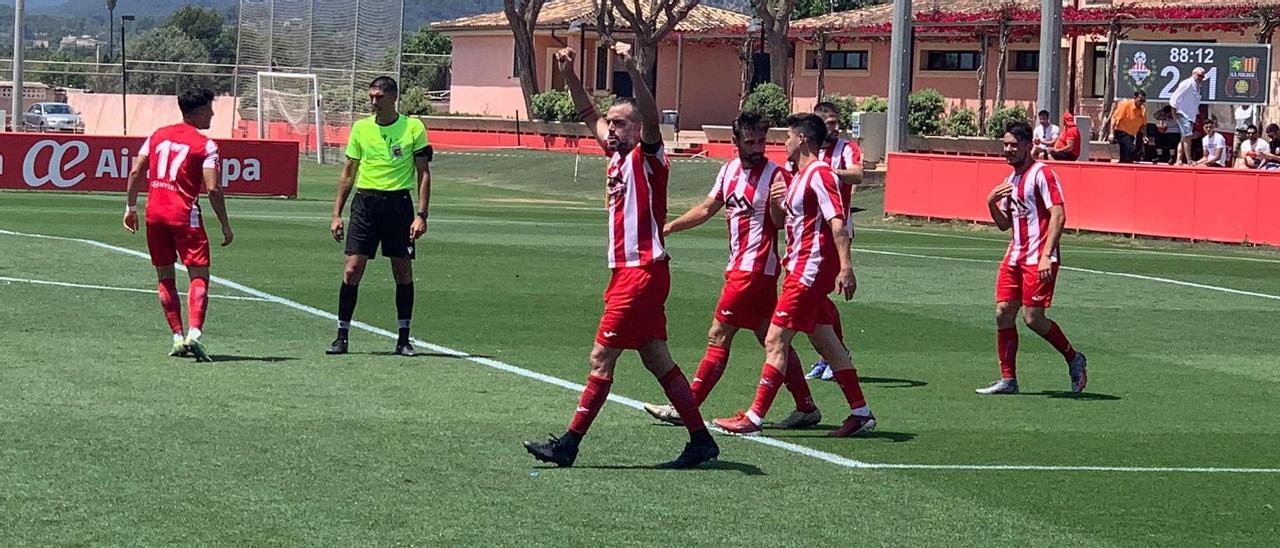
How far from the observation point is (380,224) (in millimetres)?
12445

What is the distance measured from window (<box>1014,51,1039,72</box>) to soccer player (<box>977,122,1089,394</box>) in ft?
140

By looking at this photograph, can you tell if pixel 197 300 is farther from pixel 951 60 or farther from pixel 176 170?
pixel 951 60

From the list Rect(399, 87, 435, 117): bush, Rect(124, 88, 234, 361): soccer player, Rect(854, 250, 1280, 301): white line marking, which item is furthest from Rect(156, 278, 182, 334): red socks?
Rect(399, 87, 435, 117): bush

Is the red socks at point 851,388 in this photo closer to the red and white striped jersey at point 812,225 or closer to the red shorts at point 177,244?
the red and white striped jersey at point 812,225

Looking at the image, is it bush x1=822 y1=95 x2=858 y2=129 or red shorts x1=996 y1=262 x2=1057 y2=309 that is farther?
bush x1=822 y1=95 x2=858 y2=129

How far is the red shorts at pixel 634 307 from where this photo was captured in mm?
8359

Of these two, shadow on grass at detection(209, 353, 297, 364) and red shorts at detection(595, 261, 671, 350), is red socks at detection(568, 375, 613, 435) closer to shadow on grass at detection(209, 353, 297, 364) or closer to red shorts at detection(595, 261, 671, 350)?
red shorts at detection(595, 261, 671, 350)

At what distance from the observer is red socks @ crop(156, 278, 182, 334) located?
12000mm

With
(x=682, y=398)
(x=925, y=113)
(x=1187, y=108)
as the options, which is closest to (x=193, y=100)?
(x=682, y=398)

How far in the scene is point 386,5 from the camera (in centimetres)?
4853

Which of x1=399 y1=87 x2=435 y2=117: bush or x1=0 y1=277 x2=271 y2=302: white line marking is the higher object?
x1=399 y1=87 x2=435 y2=117: bush

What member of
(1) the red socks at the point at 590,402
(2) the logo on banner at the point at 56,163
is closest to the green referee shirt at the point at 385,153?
(1) the red socks at the point at 590,402

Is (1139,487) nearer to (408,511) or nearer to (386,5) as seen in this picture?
(408,511)

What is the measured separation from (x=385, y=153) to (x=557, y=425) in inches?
133
